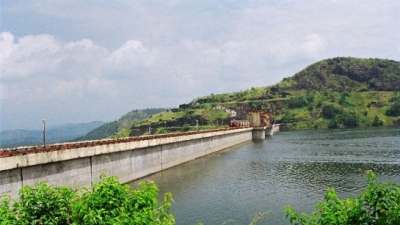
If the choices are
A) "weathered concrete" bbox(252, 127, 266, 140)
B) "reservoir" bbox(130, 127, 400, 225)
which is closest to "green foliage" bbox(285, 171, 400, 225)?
"reservoir" bbox(130, 127, 400, 225)

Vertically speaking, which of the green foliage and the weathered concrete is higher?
the green foliage

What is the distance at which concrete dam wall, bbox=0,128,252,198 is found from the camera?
34125mm

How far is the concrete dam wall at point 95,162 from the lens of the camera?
34.1 meters

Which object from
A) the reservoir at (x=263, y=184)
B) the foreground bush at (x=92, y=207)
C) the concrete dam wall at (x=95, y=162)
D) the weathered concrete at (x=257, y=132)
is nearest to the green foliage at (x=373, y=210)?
the foreground bush at (x=92, y=207)

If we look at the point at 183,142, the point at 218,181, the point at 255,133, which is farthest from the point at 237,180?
the point at 255,133

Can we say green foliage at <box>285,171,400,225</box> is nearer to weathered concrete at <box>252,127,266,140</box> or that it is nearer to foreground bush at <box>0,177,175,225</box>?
foreground bush at <box>0,177,175,225</box>

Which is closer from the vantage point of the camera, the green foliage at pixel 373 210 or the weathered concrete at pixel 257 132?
the green foliage at pixel 373 210

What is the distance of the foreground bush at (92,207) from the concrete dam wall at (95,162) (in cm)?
1291

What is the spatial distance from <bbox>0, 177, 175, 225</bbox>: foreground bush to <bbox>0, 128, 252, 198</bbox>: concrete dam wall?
12.9 metres

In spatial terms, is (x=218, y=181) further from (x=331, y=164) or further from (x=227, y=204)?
(x=331, y=164)

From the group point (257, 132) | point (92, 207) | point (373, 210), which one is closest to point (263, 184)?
point (373, 210)

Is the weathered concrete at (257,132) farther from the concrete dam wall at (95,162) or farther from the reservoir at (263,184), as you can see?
the reservoir at (263,184)

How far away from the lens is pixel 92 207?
1161cm

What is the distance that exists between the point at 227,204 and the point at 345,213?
3055 centimetres
